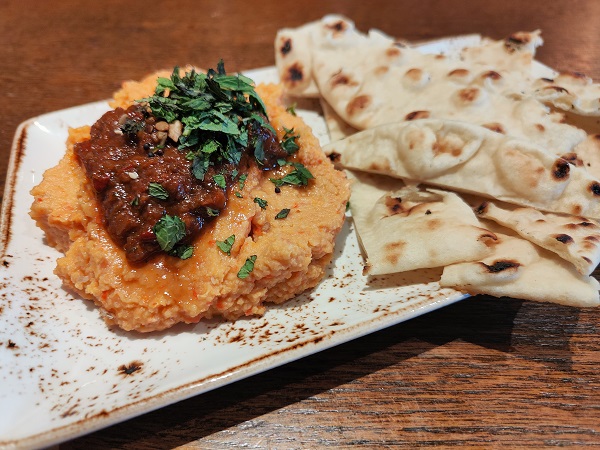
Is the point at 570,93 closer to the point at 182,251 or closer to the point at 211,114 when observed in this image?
the point at 211,114

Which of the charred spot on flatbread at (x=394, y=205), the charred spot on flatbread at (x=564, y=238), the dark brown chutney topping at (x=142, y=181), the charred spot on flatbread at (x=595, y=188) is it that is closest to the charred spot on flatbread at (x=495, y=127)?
the charred spot on flatbread at (x=595, y=188)

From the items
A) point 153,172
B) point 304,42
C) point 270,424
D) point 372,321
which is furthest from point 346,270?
point 304,42

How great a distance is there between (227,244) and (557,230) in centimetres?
172

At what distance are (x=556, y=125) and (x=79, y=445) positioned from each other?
3.18 meters

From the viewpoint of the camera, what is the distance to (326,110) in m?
3.56

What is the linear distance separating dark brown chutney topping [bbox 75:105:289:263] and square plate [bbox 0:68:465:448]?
471mm

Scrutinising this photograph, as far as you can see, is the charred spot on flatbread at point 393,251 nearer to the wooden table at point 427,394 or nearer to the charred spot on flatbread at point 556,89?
the wooden table at point 427,394

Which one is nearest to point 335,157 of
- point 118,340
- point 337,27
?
point 337,27

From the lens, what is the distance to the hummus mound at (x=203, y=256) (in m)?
2.17

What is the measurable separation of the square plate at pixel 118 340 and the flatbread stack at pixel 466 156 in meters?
0.23

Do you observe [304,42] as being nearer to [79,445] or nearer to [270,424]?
[270,424]

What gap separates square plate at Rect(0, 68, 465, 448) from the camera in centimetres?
184

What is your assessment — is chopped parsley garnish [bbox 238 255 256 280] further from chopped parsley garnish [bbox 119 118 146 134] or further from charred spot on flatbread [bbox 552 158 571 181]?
charred spot on flatbread [bbox 552 158 571 181]

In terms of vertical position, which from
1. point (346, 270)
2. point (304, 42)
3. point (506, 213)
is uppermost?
point (304, 42)
